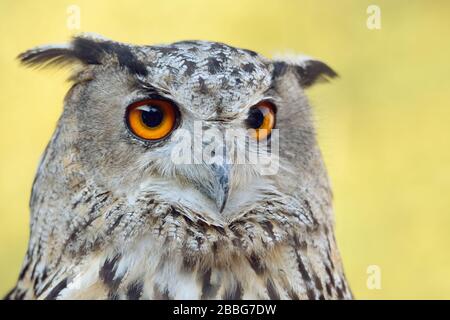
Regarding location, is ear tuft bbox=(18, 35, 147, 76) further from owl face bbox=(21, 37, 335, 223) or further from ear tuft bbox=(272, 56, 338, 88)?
ear tuft bbox=(272, 56, 338, 88)

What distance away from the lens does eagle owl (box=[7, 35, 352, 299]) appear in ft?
6.86

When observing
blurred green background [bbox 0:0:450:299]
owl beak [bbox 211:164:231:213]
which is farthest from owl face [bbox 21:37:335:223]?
blurred green background [bbox 0:0:450:299]

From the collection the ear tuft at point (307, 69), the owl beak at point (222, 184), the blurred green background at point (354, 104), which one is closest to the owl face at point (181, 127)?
the owl beak at point (222, 184)

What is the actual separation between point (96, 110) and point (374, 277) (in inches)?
65.9

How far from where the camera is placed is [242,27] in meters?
4.81

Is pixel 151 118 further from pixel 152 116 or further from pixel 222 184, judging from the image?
pixel 222 184

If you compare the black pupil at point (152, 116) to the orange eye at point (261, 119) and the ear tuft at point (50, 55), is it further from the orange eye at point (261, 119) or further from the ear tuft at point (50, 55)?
the ear tuft at point (50, 55)

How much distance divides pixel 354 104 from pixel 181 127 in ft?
10.2

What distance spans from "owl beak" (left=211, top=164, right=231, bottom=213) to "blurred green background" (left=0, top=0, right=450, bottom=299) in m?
1.98

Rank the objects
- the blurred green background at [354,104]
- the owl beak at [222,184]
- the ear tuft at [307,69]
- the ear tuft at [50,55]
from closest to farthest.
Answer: the owl beak at [222,184]
the ear tuft at [50,55]
the ear tuft at [307,69]
the blurred green background at [354,104]

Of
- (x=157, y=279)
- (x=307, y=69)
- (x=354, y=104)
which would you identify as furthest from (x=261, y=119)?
(x=354, y=104)

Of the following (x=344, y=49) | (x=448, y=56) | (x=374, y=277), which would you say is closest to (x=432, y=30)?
(x=448, y=56)

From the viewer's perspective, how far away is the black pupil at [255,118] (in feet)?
7.22

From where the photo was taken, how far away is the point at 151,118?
211 centimetres
